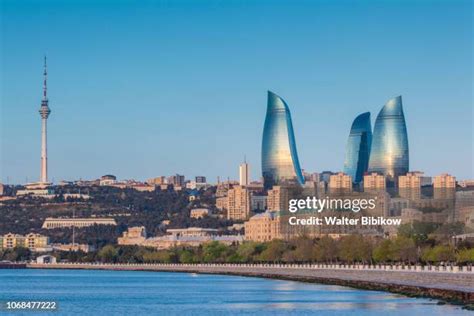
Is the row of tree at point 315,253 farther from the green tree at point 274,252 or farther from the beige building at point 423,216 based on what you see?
the beige building at point 423,216

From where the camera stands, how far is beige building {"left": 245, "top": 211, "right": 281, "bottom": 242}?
180 m

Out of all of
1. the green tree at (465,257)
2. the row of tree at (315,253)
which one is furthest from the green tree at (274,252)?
the green tree at (465,257)

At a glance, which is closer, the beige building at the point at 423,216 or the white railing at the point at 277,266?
the white railing at the point at 277,266

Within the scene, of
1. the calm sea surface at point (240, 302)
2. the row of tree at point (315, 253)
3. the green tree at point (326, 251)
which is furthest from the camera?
the green tree at point (326, 251)

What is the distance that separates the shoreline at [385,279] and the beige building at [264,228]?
145 ft

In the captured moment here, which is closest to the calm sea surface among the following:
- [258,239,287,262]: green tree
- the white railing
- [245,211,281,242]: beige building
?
the white railing

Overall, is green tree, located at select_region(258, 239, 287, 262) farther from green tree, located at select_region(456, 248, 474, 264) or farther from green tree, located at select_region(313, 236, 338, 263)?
green tree, located at select_region(456, 248, 474, 264)

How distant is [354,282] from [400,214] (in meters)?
105

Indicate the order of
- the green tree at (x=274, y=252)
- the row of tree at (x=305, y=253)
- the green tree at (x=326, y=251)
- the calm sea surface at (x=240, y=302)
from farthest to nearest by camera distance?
1. the green tree at (x=274, y=252)
2. the green tree at (x=326, y=251)
3. the row of tree at (x=305, y=253)
4. the calm sea surface at (x=240, y=302)

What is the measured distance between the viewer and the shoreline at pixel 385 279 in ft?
189

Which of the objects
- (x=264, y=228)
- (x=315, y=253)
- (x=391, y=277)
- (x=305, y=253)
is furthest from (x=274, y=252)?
(x=391, y=277)

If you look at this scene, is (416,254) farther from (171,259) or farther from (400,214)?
(400,214)

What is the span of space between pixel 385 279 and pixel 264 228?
108175mm

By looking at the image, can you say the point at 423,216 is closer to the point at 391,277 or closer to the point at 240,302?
the point at 391,277
